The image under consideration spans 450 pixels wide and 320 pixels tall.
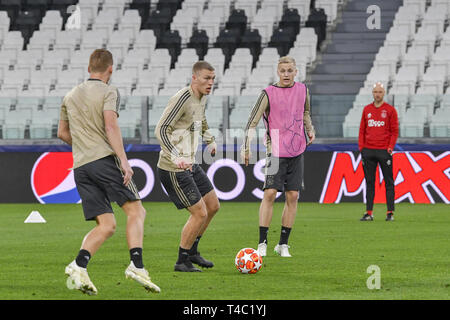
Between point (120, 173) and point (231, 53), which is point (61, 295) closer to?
point (120, 173)

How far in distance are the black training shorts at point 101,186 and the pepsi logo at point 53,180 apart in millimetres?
12814

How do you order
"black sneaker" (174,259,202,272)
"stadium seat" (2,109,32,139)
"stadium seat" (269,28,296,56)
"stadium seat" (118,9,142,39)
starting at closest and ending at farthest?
"black sneaker" (174,259,202,272) → "stadium seat" (2,109,32,139) → "stadium seat" (269,28,296,56) → "stadium seat" (118,9,142,39)

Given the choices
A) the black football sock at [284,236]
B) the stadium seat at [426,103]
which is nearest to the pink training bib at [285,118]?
the black football sock at [284,236]

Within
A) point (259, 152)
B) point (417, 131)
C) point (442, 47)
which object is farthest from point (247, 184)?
point (442, 47)

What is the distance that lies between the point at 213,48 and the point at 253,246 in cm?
1532

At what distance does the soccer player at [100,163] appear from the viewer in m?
8.05

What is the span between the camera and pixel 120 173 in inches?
322

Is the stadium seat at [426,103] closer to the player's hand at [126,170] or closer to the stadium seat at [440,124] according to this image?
the stadium seat at [440,124]

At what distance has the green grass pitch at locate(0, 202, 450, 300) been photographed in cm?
824

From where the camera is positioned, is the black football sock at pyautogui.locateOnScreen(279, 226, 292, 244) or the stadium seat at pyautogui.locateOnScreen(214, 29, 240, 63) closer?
the black football sock at pyautogui.locateOnScreen(279, 226, 292, 244)

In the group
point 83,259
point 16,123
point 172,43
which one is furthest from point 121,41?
point 83,259

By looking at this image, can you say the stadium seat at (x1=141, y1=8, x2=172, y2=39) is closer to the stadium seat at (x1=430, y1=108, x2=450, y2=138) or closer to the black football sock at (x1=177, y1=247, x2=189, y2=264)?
the stadium seat at (x1=430, y1=108, x2=450, y2=138)

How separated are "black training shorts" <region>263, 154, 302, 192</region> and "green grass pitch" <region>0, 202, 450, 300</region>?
0.76 metres

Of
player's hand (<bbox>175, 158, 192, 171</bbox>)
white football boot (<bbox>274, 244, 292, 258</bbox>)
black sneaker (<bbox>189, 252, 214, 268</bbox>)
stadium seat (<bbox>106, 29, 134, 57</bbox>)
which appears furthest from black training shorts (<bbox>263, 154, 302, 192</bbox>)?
stadium seat (<bbox>106, 29, 134, 57</bbox>)
